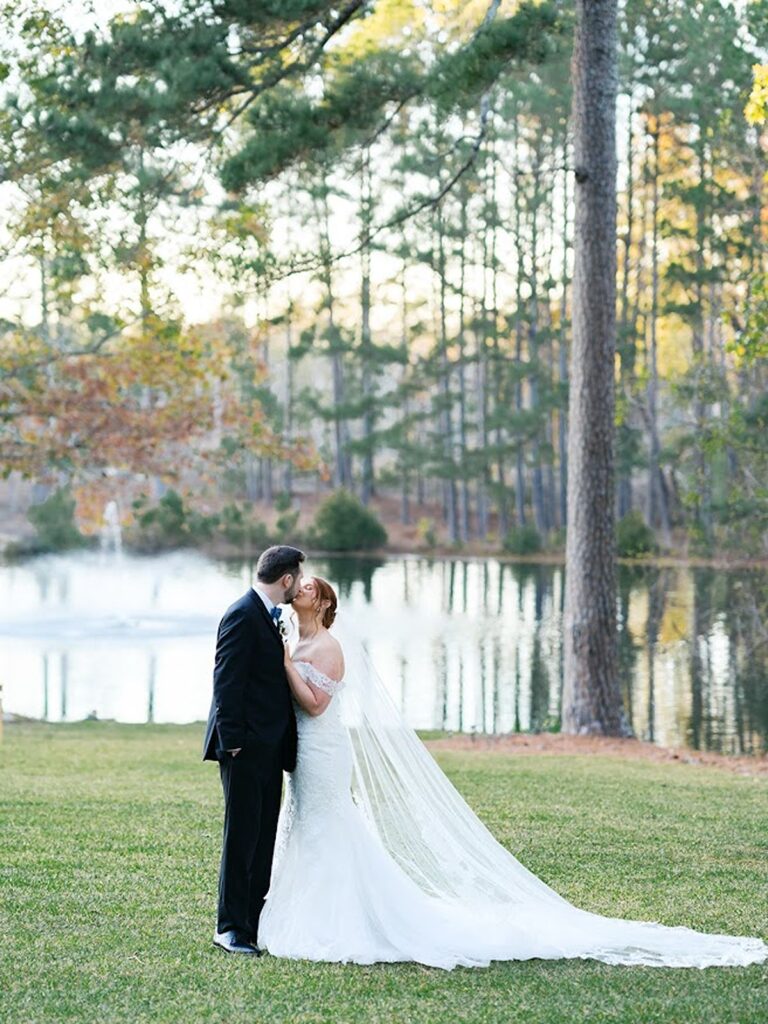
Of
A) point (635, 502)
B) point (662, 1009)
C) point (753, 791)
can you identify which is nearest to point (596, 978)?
point (662, 1009)

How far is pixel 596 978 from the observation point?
5.75 metres

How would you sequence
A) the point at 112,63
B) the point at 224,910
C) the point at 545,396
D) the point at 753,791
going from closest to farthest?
the point at 224,910 → the point at 753,791 → the point at 112,63 → the point at 545,396

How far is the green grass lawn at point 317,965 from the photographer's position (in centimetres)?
537

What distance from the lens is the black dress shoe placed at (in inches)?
239

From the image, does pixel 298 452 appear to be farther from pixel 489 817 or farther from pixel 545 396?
pixel 545 396

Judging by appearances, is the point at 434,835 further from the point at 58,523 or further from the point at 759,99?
the point at 58,523

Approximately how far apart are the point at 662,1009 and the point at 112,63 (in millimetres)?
11044

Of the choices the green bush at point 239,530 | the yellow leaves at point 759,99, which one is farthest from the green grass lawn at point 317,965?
the green bush at point 239,530

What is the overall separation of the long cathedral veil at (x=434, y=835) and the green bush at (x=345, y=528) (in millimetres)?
36919

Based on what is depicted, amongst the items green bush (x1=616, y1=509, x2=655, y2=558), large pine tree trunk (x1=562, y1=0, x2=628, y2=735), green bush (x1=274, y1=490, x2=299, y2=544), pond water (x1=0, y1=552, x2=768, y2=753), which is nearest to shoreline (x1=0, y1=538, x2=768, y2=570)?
green bush (x1=274, y1=490, x2=299, y2=544)

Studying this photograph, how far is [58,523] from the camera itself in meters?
42.9

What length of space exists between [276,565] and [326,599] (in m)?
0.31

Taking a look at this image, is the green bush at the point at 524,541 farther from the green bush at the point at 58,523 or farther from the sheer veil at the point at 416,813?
the sheer veil at the point at 416,813

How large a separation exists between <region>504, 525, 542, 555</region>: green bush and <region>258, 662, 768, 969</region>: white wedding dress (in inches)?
1474
